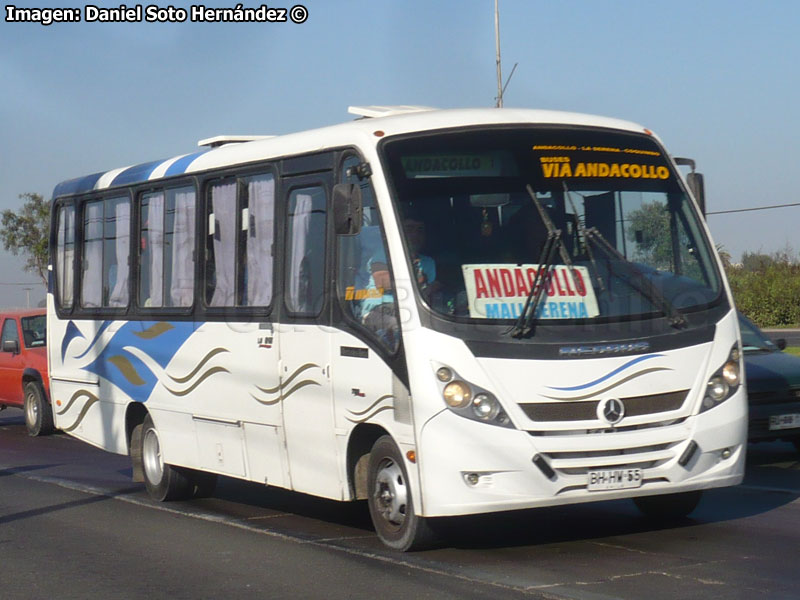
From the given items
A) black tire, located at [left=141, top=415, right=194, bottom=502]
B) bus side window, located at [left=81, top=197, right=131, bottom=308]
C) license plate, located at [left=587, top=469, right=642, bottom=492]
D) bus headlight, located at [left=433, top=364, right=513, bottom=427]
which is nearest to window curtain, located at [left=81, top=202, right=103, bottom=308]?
bus side window, located at [left=81, top=197, right=131, bottom=308]

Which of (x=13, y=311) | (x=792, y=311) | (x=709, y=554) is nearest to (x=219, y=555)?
(x=709, y=554)

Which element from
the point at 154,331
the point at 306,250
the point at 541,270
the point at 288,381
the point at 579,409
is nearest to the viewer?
the point at 579,409

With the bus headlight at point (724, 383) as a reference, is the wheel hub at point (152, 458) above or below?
below

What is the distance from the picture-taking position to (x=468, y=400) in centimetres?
822

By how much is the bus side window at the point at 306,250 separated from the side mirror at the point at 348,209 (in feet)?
2.44

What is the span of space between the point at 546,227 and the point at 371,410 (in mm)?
1661

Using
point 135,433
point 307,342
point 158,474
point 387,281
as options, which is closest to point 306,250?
point 307,342

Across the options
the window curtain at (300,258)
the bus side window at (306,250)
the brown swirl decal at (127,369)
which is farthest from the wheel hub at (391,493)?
the brown swirl decal at (127,369)

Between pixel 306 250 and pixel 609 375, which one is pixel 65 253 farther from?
pixel 609 375

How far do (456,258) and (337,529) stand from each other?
2782 mm

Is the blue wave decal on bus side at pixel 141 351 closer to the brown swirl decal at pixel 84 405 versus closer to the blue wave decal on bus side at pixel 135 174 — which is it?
the brown swirl decal at pixel 84 405

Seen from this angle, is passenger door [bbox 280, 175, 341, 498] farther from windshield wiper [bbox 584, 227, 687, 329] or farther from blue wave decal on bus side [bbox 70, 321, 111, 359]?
blue wave decal on bus side [bbox 70, 321, 111, 359]

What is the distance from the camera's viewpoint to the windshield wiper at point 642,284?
878cm

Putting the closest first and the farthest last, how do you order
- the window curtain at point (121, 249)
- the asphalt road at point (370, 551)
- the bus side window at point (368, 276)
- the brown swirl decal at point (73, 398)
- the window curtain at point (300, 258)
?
the asphalt road at point (370, 551)
the bus side window at point (368, 276)
the window curtain at point (300, 258)
the window curtain at point (121, 249)
the brown swirl decal at point (73, 398)
